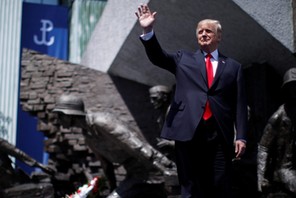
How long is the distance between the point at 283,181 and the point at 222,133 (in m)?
1.81

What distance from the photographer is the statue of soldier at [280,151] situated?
444 centimetres

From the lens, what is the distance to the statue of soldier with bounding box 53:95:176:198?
206 inches

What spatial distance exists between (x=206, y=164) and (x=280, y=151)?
1.88 meters

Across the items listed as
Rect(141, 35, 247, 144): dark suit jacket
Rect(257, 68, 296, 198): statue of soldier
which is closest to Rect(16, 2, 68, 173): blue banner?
Rect(257, 68, 296, 198): statue of soldier

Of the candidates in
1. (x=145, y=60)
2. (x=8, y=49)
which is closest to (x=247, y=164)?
(x=145, y=60)

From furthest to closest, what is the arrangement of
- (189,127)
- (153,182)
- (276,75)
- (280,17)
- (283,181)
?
(276,75) < (153,182) < (280,17) < (283,181) < (189,127)

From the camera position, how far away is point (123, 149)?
5.70 m

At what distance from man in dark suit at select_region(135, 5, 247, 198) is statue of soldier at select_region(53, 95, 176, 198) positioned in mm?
2062

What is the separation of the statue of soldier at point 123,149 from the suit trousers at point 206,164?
207 centimetres

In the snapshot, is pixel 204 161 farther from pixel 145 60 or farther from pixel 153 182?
pixel 145 60

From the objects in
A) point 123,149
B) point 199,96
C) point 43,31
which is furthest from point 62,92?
point 199,96

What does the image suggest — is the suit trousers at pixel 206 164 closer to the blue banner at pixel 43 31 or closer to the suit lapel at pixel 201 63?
the suit lapel at pixel 201 63

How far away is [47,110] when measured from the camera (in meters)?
8.92

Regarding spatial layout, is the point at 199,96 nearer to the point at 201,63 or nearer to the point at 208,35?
the point at 201,63
